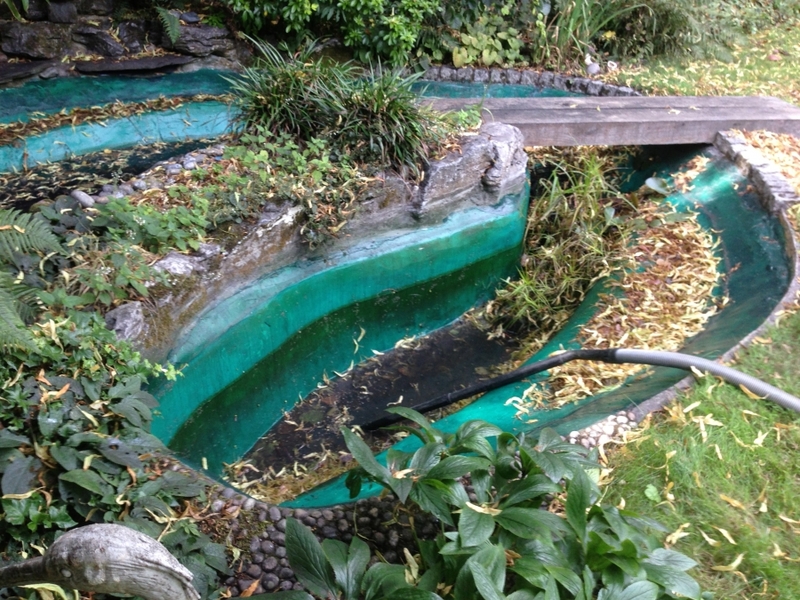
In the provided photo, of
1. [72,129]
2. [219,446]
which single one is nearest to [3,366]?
[219,446]

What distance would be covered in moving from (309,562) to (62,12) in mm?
5625

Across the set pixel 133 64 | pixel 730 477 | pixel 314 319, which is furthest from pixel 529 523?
pixel 133 64

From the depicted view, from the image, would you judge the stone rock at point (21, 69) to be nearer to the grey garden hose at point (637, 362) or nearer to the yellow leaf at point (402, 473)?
the grey garden hose at point (637, 362)

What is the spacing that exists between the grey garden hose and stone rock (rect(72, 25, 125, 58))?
4.34m

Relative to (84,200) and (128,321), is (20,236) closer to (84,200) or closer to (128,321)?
(128,321)

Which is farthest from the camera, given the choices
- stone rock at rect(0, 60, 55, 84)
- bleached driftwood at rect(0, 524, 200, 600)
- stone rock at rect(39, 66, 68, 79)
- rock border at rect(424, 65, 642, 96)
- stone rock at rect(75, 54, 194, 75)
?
rock border at rect(424, 65, 642, 96)

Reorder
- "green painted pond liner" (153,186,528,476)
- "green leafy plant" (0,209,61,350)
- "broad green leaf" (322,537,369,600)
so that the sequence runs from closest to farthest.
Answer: "broad green leaf" (322,537,369,600) → "green leafy plant" (0,209,61,350) → "green painted pond liner" (153,186,528,476)

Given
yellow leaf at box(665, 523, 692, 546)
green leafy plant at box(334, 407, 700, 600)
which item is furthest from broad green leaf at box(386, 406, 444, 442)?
yellow leaf at box(665, 523, 692, 546)

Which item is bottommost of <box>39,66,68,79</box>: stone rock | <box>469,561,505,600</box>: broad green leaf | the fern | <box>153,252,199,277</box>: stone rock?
<box>469,561,505,600</box>: broad green leaf

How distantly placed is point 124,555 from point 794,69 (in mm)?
7832

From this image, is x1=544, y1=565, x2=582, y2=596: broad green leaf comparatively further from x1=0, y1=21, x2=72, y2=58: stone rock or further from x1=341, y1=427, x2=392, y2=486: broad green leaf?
x1=0, y1=21, x2=72, y2=58: stone rock

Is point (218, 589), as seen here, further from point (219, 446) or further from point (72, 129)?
point (72, 129)

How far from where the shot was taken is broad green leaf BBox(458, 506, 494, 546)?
172 centimetres

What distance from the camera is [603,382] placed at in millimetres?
3236
